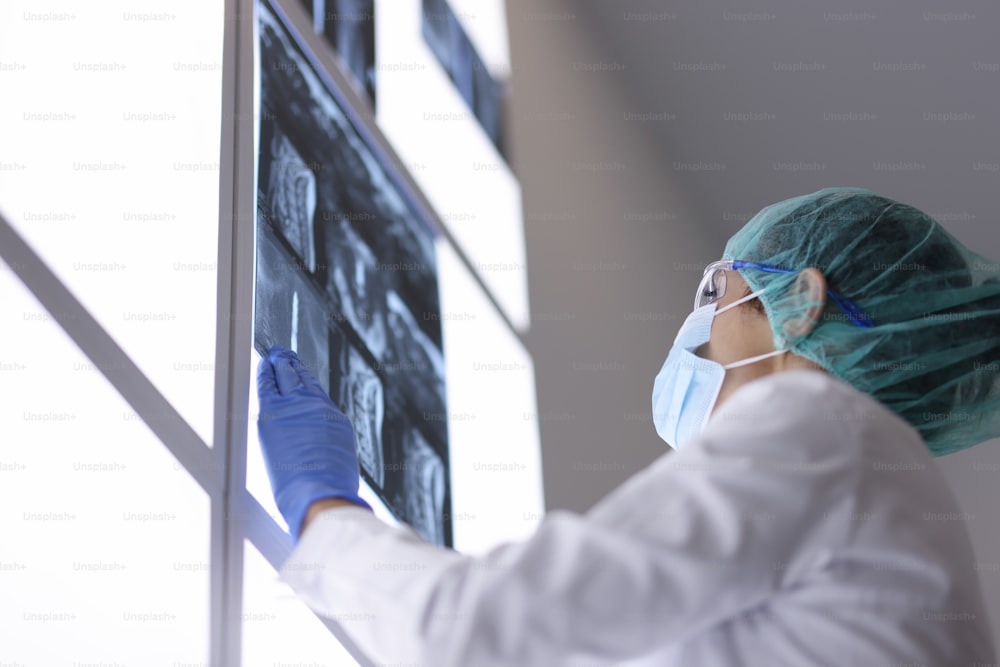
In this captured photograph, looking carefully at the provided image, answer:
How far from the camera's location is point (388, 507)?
165cm

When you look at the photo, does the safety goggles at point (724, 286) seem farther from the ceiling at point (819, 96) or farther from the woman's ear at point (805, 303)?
the ceiling at point (819, 96)

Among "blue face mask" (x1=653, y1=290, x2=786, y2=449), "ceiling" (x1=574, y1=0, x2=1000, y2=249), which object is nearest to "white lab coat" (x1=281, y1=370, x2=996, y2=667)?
"blue face mask" (x1=653, y1=290, x2=786, y2=449)

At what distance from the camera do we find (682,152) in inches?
152

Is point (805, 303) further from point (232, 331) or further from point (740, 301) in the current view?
point (232, 331)

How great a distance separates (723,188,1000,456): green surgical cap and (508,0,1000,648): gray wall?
118 cm

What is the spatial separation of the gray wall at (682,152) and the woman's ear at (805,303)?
46.3 inches

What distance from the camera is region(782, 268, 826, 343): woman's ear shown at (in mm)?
1335

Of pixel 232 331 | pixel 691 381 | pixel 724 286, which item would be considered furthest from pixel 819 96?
pixel 232 331

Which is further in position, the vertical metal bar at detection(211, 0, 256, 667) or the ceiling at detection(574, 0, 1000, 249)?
the ceiling at detection(574, 0, 1000, 249)

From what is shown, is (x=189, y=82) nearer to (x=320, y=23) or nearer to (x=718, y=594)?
(x=320, y=23)

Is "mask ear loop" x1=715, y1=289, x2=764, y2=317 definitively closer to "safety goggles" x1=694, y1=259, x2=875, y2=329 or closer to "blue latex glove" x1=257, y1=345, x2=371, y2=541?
"safety goggles" x1=694, y1=259, x2=875, y2=329

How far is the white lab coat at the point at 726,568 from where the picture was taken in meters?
0.87

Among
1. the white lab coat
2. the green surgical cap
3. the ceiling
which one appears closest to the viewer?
the white lab coat

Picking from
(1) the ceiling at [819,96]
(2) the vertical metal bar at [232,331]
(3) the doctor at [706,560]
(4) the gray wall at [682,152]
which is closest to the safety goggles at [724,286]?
(3) the doctor at [706,560]
